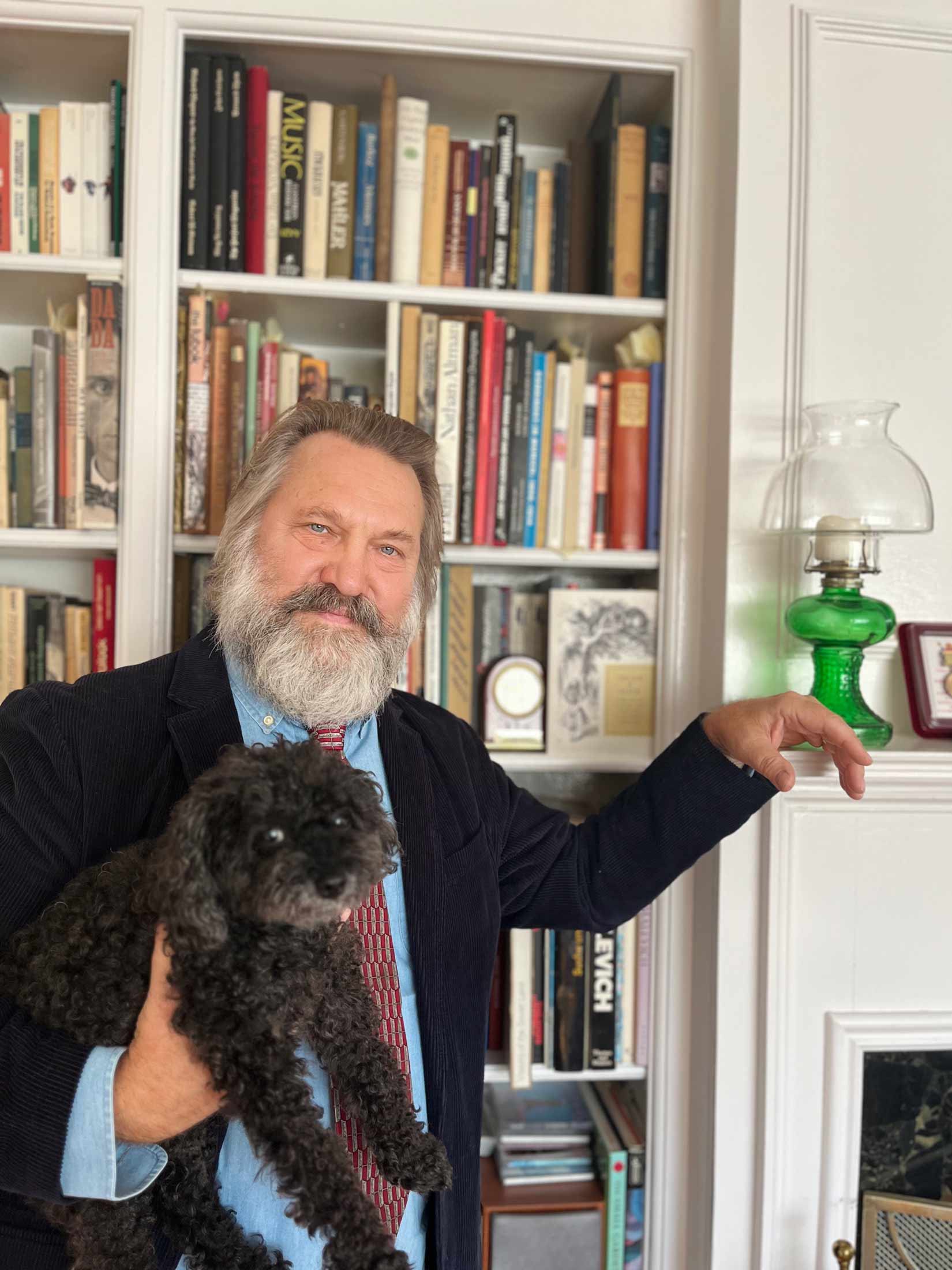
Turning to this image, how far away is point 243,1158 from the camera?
1.00 m

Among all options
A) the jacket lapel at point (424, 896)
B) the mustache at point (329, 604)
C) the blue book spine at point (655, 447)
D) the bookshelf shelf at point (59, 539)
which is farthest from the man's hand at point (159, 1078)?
the blue book spine at point (655, 447)

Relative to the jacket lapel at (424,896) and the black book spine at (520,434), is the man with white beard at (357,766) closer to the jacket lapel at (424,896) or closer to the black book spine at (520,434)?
the jacket lapel at (424,896)

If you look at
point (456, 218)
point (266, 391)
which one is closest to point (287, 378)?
point (266, 391)

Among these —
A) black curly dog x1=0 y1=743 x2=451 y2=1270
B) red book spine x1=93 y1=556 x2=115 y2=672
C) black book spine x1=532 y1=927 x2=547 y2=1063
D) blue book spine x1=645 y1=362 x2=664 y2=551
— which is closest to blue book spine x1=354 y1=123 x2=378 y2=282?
blue book spine x1=645 y1=362 x2=664 y2=551

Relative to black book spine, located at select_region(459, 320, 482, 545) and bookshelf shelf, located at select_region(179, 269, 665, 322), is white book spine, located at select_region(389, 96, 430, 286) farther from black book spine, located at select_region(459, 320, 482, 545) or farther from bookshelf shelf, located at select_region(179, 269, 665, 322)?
black book spine, located at select_region(459, 320, 482, 545)

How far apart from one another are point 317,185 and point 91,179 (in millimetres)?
396

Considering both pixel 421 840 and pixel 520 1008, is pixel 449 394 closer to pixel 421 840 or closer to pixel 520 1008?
pixel 421 840

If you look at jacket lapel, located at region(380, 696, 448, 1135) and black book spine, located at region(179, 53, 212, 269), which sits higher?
black book spine, located at region(179, 53, 212, 269)

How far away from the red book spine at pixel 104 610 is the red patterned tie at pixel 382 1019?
0.74 meters

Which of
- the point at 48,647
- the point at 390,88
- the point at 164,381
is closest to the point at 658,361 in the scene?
the point at 390,88

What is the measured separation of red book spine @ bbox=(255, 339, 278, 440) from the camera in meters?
1.61

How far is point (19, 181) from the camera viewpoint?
1600 mm

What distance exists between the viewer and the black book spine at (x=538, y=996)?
165 cm

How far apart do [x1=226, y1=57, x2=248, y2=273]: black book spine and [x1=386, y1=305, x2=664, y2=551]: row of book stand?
0.30m
